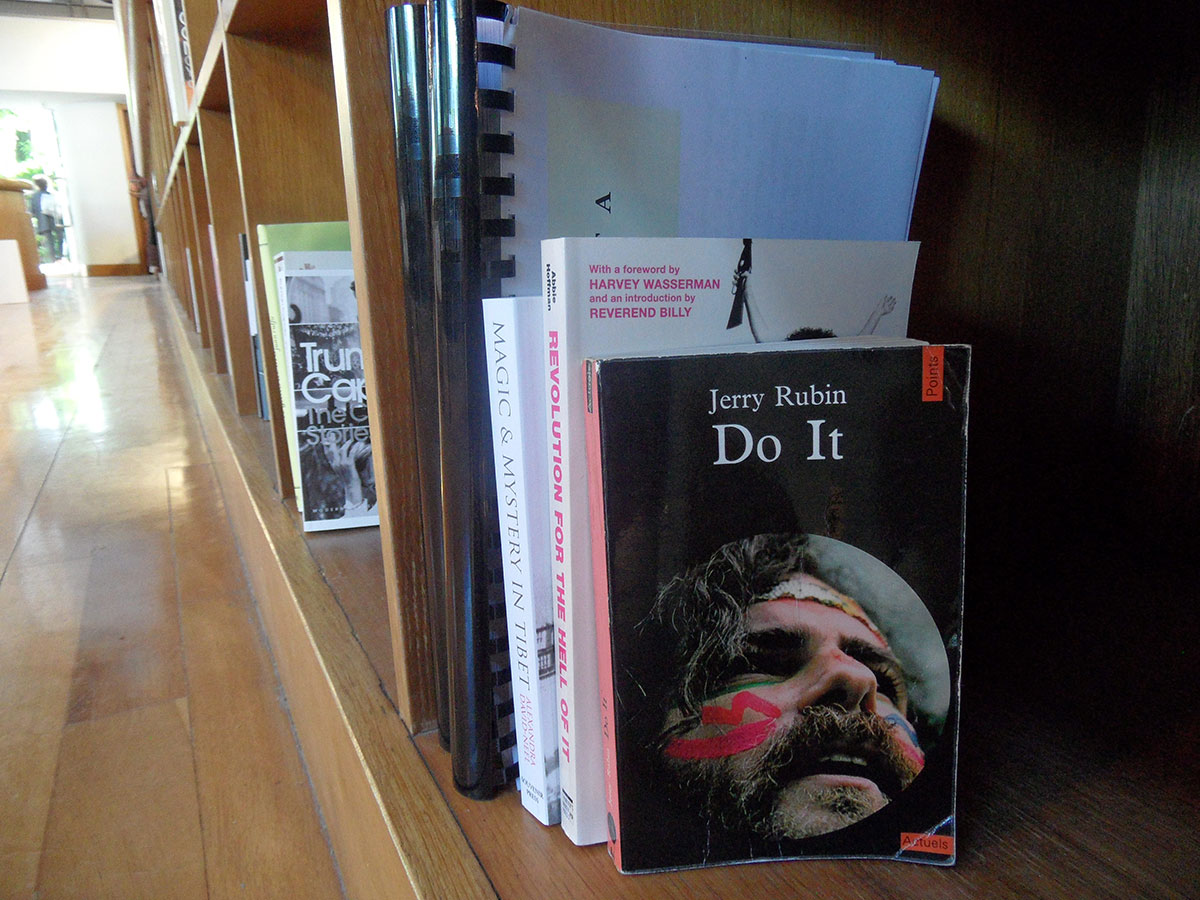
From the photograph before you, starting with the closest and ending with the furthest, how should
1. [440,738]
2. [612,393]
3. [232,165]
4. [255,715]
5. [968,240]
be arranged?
[612,393]
[440,738]
[968,240]
[255,715]
[232,165]

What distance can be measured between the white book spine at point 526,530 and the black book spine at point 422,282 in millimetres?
48

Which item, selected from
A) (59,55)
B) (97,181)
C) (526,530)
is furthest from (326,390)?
(97,181)

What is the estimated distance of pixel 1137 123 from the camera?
1.97 feet

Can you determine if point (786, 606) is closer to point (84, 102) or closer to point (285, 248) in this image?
point (285, 248)

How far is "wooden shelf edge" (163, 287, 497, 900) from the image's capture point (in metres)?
0.35

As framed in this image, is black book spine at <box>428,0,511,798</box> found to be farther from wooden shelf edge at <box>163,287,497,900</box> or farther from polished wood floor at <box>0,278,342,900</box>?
polished wood floor at <box>0,278,342,900</box>

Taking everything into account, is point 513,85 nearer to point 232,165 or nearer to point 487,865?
point 487,865

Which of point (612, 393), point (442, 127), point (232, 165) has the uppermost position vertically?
point (232, 165)

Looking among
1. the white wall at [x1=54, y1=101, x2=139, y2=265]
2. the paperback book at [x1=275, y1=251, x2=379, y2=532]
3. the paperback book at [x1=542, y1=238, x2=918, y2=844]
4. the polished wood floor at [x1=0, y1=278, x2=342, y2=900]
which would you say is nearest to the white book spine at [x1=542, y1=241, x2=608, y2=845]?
the paperback book at [x1=542, y1=238, x2=918, y2=844]

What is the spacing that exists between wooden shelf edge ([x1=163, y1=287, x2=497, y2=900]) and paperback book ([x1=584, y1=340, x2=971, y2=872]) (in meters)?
0.09

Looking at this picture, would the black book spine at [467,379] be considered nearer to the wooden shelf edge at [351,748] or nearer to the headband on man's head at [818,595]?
the wooden shelf edge at [351,748]

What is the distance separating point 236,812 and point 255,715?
0.15 metres

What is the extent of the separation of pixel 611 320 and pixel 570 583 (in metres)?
0.11

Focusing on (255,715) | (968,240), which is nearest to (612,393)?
(968,240)
